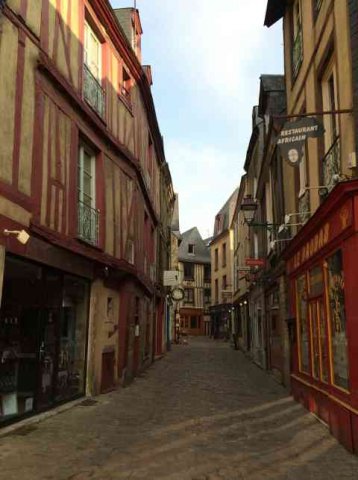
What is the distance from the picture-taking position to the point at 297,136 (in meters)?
6.97

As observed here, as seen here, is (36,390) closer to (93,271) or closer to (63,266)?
(63,266)

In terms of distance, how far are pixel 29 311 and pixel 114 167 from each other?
4458mm

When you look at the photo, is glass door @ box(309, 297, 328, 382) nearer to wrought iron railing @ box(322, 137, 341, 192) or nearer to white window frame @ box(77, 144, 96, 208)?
wrought iron railing @ box(322, 137, 341, 192)

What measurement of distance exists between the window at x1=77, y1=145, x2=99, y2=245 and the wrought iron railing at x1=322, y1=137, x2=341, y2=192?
13.3 ft

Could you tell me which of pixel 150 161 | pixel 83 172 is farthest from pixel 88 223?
pixel 150 161

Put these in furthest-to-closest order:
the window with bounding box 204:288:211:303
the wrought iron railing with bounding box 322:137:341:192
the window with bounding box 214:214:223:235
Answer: the window with bounding box 204:288:211:303 → the window with bounding box 214:214:223:235 → the wrought iron railing with bounding box 322:137:341:192

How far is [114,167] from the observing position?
11039mm

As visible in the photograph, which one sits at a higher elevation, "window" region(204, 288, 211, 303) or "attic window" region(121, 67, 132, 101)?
"attic window" region(121, 67, 132, 101)

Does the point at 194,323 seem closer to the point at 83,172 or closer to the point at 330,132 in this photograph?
the point at 83,172

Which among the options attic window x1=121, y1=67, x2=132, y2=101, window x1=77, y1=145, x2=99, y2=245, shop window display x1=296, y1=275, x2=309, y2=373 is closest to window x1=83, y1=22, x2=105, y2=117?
window x1=77, y1=145, x2=99, y2=245

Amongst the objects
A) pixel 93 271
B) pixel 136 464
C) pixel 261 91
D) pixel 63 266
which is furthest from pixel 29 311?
pixel 261 91

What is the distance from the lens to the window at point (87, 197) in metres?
9.28

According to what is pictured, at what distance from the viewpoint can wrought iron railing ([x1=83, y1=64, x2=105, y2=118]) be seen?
963 centimetres

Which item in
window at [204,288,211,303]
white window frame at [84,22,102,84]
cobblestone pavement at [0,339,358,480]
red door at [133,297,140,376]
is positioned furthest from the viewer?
window at [204,288,211,303]
